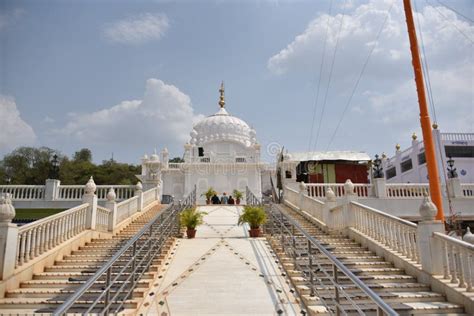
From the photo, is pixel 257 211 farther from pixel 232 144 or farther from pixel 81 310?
pixel 232 144

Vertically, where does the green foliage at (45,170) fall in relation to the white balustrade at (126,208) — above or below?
above

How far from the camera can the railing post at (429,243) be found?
696 cm

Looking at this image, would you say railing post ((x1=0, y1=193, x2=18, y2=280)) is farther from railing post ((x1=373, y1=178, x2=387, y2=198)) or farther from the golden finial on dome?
the golden finial on dome

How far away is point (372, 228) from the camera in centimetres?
973

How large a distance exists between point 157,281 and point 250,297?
218 cm

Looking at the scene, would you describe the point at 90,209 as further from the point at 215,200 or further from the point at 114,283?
the point at 215,200

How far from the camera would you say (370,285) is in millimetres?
6809

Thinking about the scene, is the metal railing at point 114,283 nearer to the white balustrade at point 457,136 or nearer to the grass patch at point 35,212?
the grass patch at point 35,212

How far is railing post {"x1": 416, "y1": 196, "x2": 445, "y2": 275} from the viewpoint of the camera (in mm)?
6961

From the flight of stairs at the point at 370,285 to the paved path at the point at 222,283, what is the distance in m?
0.33

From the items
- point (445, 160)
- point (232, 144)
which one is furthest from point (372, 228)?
point (232, 144)

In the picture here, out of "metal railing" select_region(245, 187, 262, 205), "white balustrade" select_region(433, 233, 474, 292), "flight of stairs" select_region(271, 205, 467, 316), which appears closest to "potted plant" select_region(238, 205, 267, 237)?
"flight of stairs" select_region(271, 205, 467, 316)

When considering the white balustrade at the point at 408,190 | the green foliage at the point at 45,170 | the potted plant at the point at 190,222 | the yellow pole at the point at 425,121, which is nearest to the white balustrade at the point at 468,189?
the white balustrade at the point at 408,190

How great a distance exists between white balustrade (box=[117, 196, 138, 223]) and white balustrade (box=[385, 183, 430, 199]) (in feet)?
43.9
